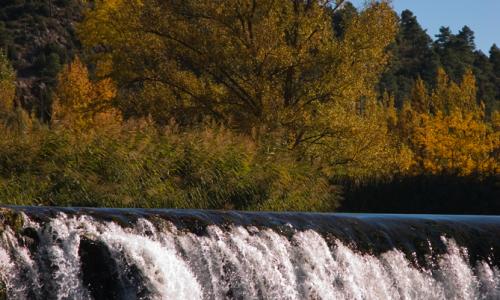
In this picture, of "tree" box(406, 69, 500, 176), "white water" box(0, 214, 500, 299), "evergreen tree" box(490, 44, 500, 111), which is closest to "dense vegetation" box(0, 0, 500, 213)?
"white water" box(0, 214, 500, 299)

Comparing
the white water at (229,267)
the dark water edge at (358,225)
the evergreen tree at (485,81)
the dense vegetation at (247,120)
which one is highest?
the evergreen tree at (485,81)

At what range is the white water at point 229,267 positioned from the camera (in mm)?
9906

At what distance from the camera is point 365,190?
25.8 m

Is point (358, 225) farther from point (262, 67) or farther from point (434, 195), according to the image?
point (434, 195)

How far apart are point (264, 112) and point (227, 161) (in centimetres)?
646

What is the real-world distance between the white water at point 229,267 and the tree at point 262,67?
10.5m

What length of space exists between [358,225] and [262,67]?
11516 mm

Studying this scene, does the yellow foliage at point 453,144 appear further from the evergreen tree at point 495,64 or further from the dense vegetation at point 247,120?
→ the evergreen tree at point 495,64

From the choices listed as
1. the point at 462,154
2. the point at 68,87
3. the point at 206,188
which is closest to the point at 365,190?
the point at 206,188

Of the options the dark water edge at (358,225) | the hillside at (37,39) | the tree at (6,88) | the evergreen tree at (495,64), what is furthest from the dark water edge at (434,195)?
the evergreen tree at (495,64)

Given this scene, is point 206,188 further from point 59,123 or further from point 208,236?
point 208,236

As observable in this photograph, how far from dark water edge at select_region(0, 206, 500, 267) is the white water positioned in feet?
0.52

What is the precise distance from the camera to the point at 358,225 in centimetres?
1477

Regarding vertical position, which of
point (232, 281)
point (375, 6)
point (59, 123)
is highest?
point (375, 6)
